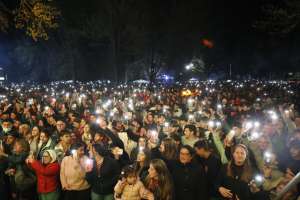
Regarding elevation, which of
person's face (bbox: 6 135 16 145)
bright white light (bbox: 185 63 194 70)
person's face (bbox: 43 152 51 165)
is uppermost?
bright white light (bbox: 185 63 194 70)

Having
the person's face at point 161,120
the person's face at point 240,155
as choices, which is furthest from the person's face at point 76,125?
the person's face at point 240,155

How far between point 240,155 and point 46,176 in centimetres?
296

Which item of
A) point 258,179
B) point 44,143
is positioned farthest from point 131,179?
point 44,143

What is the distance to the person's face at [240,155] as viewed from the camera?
17.0 feet

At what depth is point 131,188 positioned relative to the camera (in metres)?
5.22

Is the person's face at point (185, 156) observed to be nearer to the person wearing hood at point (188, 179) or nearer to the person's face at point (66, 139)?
the person wearing hood at point (188, 179)

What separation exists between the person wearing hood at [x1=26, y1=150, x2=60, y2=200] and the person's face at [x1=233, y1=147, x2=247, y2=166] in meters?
2.72

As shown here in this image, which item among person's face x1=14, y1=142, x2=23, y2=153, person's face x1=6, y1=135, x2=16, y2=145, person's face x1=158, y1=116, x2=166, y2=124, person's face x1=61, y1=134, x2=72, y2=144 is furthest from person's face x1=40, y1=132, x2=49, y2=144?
person's face x1=158, y1=116, x2=166, y2=124

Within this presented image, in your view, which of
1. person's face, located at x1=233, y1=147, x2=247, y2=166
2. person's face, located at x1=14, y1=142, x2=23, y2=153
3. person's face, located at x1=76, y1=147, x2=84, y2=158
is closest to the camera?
person's face, located at x1=233, y1=147, x2=247, y2=166

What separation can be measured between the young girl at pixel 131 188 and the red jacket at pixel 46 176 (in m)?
1.39

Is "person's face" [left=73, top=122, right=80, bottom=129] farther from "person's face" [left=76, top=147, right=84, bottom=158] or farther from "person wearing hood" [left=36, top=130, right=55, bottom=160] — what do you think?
"person's face" [left=76, top=147, right=84, bottom=158]

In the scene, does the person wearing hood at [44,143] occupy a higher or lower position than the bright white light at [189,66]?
lower

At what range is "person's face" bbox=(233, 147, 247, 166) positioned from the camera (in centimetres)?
519

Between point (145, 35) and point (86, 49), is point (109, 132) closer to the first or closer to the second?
point (145, 35)
